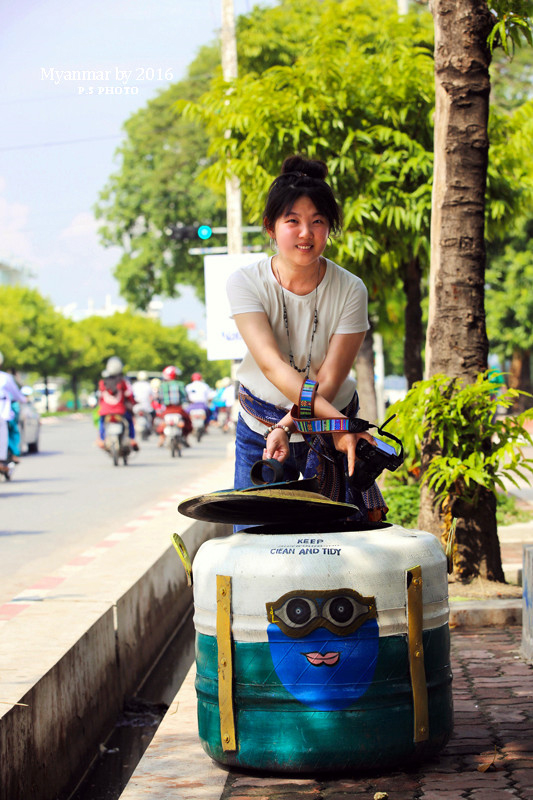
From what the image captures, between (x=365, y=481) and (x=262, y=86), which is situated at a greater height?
(x=262, y=86)

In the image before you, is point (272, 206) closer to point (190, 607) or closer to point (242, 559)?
point (242, 559)

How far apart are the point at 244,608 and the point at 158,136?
3598 centimetres

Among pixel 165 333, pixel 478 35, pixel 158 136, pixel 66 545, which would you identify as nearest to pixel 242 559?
pixel 478 35

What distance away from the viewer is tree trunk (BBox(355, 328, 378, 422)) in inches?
557

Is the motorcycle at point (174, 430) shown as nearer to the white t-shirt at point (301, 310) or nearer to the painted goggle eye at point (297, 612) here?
the white t-shirt at point (301, 310)

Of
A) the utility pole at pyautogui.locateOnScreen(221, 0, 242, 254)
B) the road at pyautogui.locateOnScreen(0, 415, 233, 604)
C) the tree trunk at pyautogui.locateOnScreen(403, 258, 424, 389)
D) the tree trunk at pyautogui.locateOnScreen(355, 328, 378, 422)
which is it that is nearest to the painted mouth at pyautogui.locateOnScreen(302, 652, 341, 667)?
the road at pyautogui.locateOnScreen(0, 415, 233, 604)

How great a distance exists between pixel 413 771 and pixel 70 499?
1090 cm

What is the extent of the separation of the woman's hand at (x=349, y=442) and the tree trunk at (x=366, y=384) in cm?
1031

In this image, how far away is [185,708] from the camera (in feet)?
13.7

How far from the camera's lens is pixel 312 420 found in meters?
3.41

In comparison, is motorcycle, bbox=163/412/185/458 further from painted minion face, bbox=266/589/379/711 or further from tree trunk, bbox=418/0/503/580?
painted minion face, bbox=266/589/379/711

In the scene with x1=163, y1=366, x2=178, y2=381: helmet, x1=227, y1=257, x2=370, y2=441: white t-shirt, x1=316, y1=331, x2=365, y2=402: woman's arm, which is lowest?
x1=163, y1=366, x2=178, y2=381: helmet

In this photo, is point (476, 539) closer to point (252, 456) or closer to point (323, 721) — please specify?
point (252, 456)

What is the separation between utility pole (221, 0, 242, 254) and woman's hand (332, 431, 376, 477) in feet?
47.6
